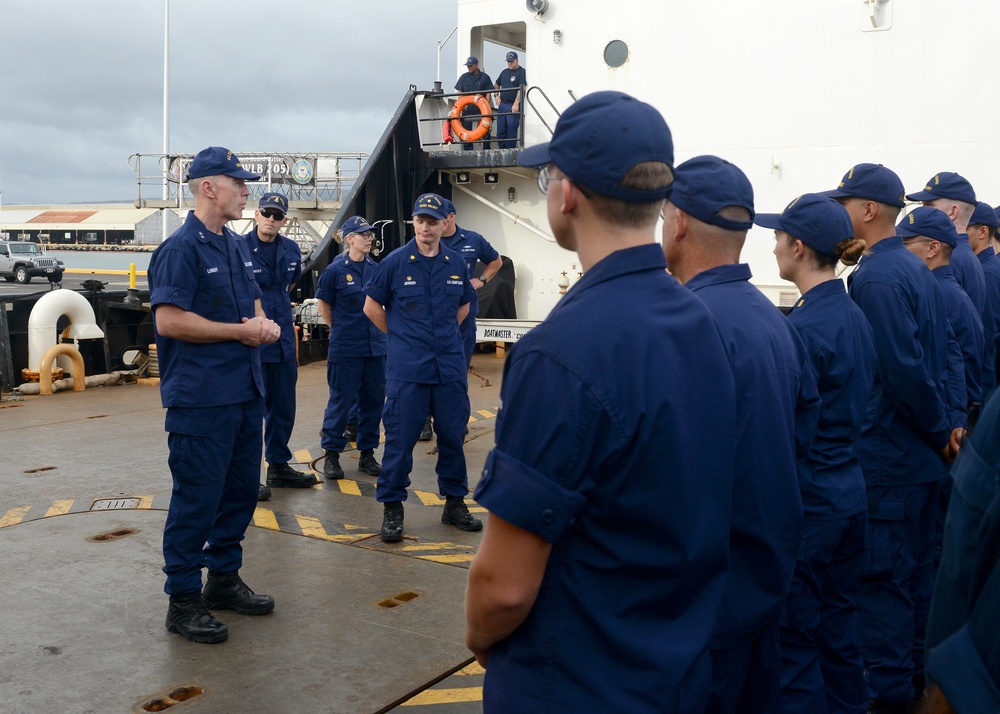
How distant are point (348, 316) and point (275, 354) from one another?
84 centimetres

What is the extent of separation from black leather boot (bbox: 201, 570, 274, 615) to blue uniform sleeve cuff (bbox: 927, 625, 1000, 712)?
11.1 ft

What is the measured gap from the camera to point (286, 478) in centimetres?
632

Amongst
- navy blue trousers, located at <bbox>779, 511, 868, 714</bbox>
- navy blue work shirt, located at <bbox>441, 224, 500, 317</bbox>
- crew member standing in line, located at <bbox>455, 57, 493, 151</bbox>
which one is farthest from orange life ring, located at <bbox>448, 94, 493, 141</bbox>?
navy blue trousers, located at <bbox>779, 511, 868, 714</bbox>

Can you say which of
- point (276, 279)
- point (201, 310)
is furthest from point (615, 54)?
point (201, 310)

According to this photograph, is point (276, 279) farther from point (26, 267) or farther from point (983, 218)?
point (26, 267)

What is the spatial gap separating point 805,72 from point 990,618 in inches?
399

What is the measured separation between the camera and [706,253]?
2365 millimetres

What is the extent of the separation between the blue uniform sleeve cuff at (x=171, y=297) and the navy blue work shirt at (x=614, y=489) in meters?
2.46

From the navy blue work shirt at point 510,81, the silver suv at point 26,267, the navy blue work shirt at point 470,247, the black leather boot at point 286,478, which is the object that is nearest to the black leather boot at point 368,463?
the black leather boot at point 286,478

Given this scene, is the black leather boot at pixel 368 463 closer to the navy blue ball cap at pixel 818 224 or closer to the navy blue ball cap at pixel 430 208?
the navy blue ball cap at pixel 430 208

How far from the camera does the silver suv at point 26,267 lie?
109ft

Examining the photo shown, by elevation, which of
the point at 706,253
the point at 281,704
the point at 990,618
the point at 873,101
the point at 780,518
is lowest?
the point at 281,704

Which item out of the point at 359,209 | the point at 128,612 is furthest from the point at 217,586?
the point at 359,209

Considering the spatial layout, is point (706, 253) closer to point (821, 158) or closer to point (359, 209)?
point (821, 158)
